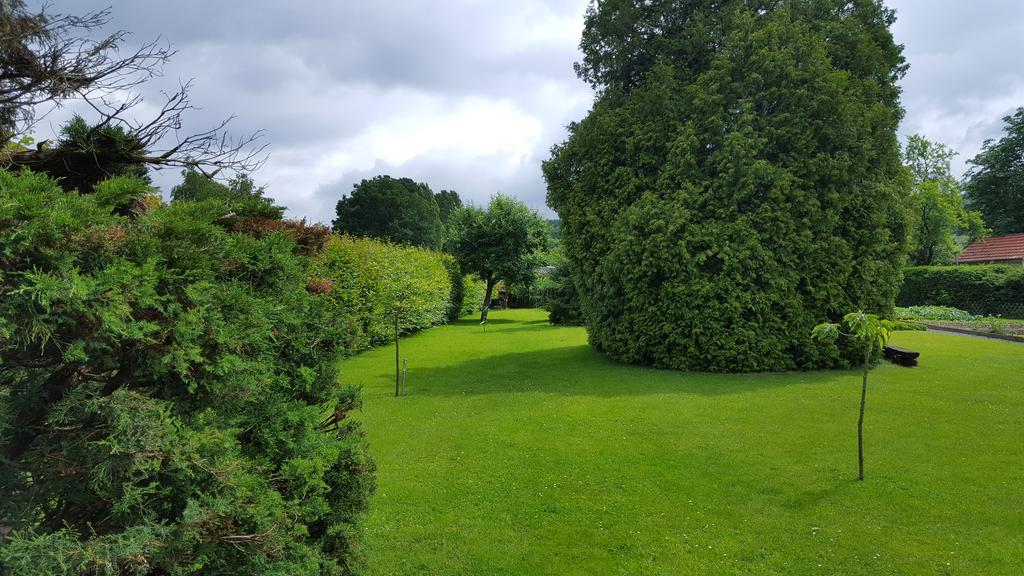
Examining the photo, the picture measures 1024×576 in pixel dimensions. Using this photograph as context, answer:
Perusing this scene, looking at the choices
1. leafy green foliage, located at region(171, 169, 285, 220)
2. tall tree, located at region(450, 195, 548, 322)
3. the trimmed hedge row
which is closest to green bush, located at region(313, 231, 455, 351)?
the trimmed hedge row

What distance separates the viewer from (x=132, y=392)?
6.75 feet

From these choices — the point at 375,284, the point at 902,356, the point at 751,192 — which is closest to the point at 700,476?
the point at 751,192

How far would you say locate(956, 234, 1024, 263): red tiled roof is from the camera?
1412 inches

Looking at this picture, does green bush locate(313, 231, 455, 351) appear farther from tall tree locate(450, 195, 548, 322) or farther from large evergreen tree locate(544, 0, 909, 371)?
tall tree locate(450, 195, 548, 322)

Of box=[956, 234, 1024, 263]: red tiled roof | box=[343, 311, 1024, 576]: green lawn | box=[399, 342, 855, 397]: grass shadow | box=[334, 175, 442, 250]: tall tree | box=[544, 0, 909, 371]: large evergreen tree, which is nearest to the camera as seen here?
box=[343, 311, 1024, 576]: green lawn

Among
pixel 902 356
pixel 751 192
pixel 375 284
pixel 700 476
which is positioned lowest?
pixel 700 476

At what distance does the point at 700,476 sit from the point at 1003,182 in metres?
51.4

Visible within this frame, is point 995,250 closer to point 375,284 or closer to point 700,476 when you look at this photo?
point 375,284

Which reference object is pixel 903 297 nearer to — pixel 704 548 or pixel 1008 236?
pixel 1008 236

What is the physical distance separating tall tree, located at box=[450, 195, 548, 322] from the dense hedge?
63.0ft

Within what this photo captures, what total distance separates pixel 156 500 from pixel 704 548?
4247mm

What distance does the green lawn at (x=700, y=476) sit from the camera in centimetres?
459

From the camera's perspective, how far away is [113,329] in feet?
6.19

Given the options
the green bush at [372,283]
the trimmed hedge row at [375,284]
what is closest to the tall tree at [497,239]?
the trimmed hedge row at [375,284]
